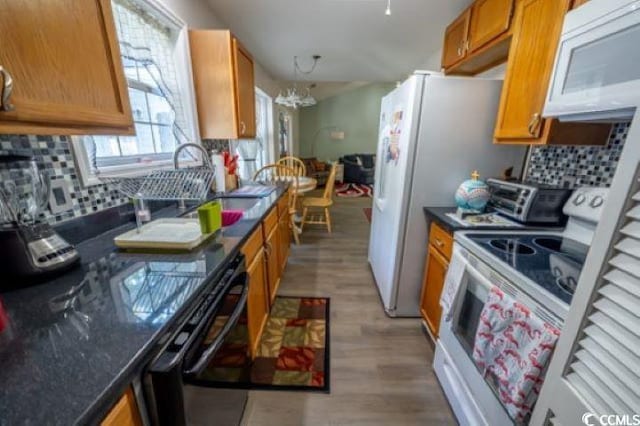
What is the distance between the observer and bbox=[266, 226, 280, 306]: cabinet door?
70.6 inches

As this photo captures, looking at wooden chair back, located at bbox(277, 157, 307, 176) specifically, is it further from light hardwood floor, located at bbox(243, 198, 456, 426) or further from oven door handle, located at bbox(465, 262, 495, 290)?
oven door handle, located at bbox(465, 262, 495, 290)

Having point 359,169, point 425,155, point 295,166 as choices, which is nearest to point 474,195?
point 425,155

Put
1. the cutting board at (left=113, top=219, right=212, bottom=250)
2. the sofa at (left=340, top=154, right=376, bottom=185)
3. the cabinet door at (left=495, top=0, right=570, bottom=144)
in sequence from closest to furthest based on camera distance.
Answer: the cutting board at (left=113, top=219, right=212, bottom=250)
the cabinet door at (left=495, top=0, right=570, bottom=144)
the sofa at (left=340, top=154, right=376, bottom=185)

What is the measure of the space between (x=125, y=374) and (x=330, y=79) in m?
5.07

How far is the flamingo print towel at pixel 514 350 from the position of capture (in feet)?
2.48

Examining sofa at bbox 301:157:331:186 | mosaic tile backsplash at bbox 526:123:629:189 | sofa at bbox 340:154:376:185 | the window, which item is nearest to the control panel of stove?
mosaic tile backsplash at bbox 526:123:629:189

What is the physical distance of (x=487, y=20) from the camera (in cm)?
160

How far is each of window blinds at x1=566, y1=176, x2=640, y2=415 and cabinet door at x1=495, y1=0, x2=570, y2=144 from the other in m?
0.89

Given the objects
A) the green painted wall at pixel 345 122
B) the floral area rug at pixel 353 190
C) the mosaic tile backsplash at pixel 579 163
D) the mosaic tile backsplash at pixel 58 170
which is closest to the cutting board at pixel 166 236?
the mosaic tile backsplash at pixel 58 170

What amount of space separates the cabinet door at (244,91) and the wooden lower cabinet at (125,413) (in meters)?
1.78

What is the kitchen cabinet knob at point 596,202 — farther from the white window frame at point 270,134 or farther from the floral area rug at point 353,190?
the floral area rug at point 353,190

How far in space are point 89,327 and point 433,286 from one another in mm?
1699

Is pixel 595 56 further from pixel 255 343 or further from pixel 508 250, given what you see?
pixel 255 343

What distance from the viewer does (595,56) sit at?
83 centimetres
